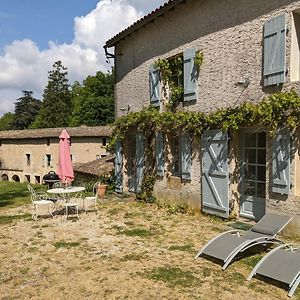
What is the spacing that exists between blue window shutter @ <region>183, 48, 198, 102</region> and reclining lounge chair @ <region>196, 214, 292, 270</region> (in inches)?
175

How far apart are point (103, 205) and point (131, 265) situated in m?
5.86

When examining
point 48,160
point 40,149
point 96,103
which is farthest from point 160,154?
point 96,103

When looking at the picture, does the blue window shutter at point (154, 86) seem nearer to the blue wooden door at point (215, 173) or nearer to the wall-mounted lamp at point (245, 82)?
the blue wooden door at point (215, 173)

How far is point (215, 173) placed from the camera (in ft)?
30.6

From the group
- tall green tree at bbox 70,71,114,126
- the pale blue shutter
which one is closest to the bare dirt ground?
the pale blue shutter

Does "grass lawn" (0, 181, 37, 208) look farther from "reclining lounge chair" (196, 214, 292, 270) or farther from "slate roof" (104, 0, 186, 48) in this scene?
"reclining lounge chair" (196, 214, 292, 270)

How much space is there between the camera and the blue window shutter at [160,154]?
451 inches

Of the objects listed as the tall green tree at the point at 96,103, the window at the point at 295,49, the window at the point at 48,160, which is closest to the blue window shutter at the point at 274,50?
the window at the point at 295,49

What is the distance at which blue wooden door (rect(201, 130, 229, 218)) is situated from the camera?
29.8ft

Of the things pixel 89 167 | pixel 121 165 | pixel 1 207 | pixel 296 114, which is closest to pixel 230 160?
pixel 296 114

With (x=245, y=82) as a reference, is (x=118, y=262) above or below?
below

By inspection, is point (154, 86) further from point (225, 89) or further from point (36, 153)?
point (36, 153)

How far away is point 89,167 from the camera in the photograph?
17422 millimetres

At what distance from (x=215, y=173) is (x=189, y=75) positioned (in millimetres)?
2885
